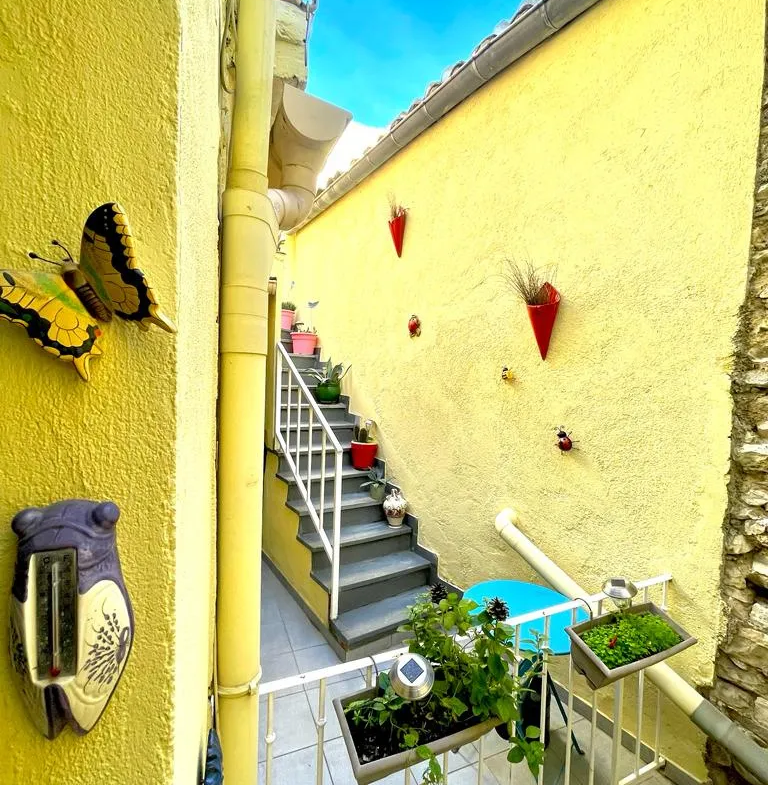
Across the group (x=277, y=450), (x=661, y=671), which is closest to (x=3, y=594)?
(x=661, y=671)

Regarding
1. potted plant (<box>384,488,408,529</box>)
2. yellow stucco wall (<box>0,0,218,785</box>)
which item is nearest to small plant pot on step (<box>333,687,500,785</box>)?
yellow stucco wall (<box>0,0,218,785</box>)

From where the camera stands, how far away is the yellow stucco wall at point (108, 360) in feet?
1.47

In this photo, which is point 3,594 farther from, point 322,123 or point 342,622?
point 342,622

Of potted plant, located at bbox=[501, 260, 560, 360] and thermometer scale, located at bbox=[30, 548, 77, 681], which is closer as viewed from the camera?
thermometer scale, located at bbox=[30, 548, 77, 681]

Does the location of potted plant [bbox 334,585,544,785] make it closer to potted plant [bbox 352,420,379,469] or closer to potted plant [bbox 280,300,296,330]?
potted plant [bbox 352,420,379,469]

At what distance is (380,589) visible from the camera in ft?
9.09

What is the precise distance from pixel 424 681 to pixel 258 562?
54cm

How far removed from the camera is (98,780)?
469 millimetres

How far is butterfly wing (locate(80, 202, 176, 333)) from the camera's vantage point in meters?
0.42

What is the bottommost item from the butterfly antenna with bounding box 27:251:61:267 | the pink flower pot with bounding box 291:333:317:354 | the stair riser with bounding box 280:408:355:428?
the stair riser with bounding box 280:408:355:428

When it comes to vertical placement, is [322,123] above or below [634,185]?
above

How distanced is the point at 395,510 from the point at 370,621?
844 millimetres

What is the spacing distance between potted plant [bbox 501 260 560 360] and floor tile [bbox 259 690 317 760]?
2.30 metres

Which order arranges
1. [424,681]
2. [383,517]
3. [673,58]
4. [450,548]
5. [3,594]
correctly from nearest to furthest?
[3,594], [424,681], [673,58], [450,548], [383,517]
